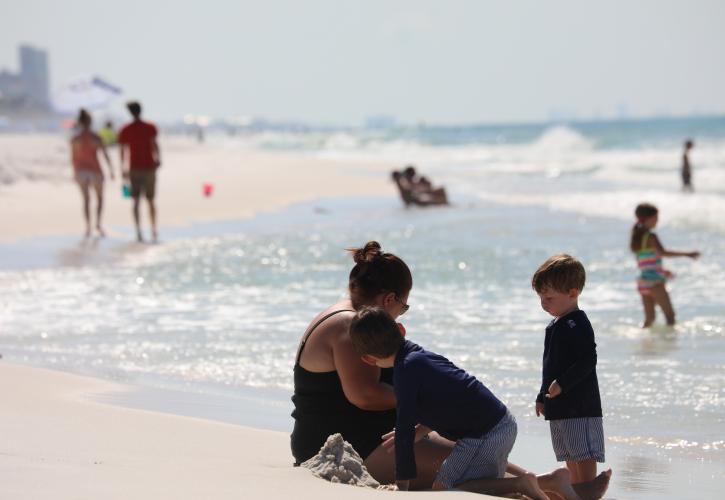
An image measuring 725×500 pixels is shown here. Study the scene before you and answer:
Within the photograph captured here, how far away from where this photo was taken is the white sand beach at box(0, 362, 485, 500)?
357cm

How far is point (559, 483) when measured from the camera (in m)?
4.14

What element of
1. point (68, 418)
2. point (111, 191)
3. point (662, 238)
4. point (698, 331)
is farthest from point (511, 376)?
point (111, 191)

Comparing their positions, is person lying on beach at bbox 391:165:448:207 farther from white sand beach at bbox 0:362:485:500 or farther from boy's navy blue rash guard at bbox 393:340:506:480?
boy's navy blue rash guard at bbox 393:340:506:480

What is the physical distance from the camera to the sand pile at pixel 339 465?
410 cm

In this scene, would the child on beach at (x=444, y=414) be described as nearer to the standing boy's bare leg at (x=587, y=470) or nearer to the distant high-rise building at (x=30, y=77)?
the standing boy's bare leg at (x=587, y=470)

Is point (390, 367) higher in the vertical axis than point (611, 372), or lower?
higher

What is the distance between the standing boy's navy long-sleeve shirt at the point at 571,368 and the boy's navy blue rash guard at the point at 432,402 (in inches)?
13.3

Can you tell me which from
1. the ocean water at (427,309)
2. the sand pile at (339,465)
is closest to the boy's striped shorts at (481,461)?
the sand pile at (339,465)

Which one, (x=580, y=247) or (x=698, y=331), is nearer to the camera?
(x=698, y=331)

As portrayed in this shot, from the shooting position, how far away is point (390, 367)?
14.0 feet

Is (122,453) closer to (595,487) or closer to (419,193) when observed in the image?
(595,487)

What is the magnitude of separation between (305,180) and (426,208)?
388 inches

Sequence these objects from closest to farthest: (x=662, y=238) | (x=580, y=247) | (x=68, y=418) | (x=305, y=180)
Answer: (x=68, y=418), (x=580, y=247), (x=662, y=238), (x=305, y=180)

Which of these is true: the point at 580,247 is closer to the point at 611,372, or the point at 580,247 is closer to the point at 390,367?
the point at 611,372
